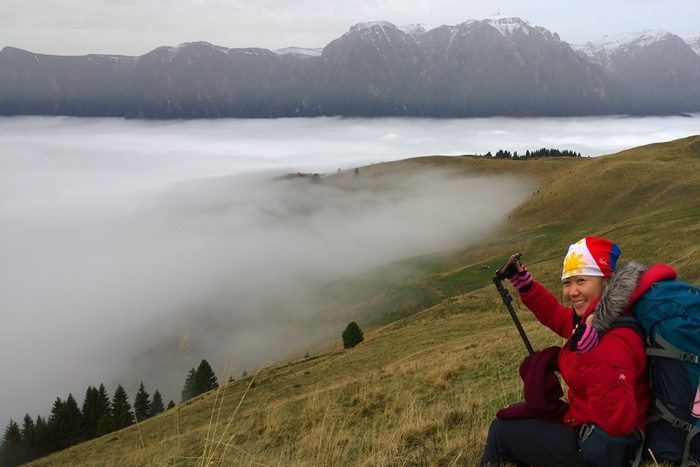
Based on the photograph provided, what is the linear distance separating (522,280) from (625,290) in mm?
1723

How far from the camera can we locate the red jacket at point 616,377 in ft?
12.6

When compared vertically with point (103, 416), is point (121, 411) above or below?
below

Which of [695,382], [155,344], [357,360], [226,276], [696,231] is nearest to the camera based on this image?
[695,382]

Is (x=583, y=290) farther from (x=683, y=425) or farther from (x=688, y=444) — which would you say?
(x=688, y=444)

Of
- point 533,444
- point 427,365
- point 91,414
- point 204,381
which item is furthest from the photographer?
point 91,414

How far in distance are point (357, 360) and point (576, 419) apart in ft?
80.3

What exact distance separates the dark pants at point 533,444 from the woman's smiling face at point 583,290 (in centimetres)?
112

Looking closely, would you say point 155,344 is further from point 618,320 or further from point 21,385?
point 618,320

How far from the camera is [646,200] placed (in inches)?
2552

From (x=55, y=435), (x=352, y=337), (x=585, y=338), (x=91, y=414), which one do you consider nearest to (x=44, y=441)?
(x=55, y=435)

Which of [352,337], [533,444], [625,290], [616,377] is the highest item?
[625,290]

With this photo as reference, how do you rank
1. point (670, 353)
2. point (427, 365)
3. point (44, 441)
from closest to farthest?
point (670, 353), point (427, 365), point (44, 441)

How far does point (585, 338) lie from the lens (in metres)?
3.98

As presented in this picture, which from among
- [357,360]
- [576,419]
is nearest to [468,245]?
[357,360]
